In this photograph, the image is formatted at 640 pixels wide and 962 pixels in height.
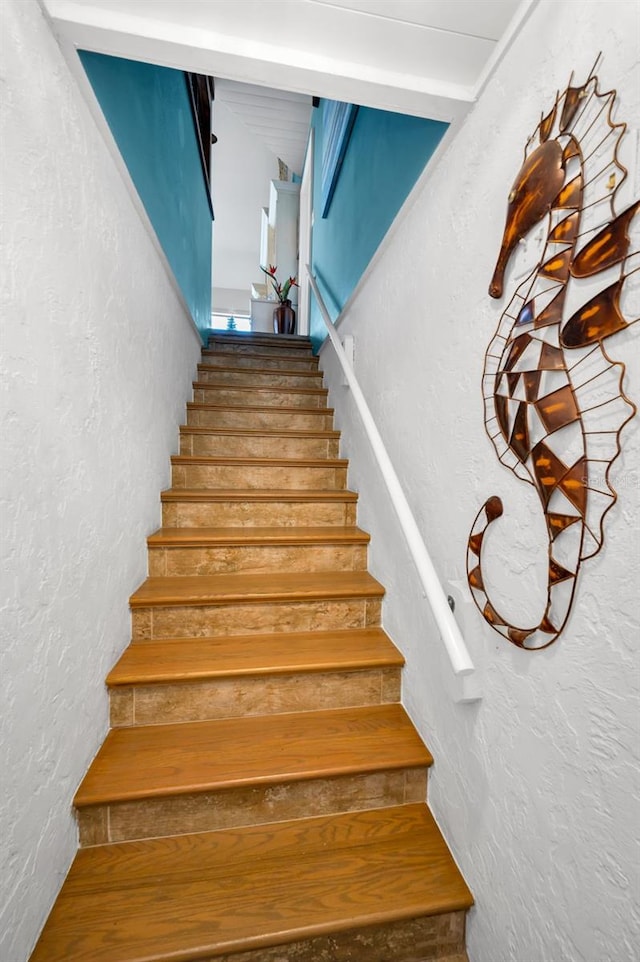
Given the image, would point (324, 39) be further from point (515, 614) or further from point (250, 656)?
point (250, 656)

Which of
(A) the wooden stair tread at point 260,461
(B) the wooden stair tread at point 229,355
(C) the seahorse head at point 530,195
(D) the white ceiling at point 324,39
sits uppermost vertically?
(D) the white ceiling at point 324,39

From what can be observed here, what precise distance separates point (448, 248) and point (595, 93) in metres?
0.47

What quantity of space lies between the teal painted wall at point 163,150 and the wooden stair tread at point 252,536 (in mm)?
1254

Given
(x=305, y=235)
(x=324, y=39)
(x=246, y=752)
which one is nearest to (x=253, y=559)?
(x=246, y=752)

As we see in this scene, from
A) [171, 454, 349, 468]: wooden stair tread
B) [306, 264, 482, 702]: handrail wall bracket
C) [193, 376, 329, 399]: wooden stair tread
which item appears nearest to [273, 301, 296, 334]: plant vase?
[193, 376, 329, 399]: wooden stair tread

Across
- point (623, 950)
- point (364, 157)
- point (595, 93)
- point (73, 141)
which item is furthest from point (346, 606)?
point (364, 157)

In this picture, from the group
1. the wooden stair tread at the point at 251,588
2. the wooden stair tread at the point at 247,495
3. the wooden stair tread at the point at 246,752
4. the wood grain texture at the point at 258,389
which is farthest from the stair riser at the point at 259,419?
the wooden stair tread at the point at 246,752

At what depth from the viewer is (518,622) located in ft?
2.52

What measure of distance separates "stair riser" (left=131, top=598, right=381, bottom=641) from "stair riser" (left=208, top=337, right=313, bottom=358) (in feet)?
7.49

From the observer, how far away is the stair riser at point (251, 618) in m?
1.36

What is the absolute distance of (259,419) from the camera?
2.45m

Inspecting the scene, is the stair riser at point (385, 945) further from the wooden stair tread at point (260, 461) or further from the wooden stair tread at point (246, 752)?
the wooden stair tread at point (260, 461)

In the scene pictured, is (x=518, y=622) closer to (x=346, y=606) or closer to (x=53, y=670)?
(x=346, y=606)

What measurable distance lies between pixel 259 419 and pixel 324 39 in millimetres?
1702
